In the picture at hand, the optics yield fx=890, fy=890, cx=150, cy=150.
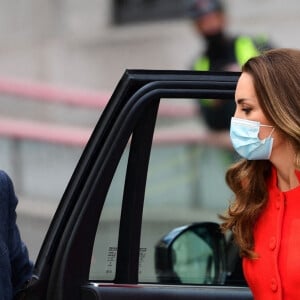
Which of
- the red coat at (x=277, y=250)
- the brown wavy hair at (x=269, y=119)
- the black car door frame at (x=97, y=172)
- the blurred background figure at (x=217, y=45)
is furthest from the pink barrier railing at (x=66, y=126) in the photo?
the red coat at (x=277, y=250)

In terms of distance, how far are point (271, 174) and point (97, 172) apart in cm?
50

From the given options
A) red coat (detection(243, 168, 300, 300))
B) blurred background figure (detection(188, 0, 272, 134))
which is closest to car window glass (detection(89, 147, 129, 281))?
red coat (detection(243, 168, 300, 300))

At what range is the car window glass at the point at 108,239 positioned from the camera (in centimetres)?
251

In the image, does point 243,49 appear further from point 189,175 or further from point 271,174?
point 271,174

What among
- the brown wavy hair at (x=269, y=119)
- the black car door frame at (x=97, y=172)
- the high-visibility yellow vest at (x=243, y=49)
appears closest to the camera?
the brown wavy hair at (x=269, y=119)

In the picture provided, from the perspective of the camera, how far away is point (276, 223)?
2.13 meters

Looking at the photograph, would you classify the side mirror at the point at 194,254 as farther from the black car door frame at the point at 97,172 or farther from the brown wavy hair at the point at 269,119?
the brown wavy hair at the point at 269,119

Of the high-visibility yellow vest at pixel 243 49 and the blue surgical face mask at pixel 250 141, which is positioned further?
the high-visibility yellow vest at pixel 243 49

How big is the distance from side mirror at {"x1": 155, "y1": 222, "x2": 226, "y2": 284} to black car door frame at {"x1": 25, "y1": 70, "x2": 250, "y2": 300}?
34 cm

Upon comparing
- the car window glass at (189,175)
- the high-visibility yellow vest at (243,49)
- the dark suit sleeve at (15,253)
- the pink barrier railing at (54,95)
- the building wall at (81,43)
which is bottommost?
the dark suit sleeve at (15,253)

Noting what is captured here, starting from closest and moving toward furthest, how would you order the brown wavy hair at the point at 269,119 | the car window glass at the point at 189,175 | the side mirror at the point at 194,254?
the brown wavy hair at the point at 269,119, the side mirror at the point at 194,254, the car window glass at the point at 189,175

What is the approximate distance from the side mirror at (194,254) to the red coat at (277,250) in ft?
2.05

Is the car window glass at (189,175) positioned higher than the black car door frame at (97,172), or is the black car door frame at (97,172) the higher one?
the car window glass at (189,175)

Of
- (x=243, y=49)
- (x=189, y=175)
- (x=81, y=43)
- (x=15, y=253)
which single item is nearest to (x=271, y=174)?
(x=15, y=253)
